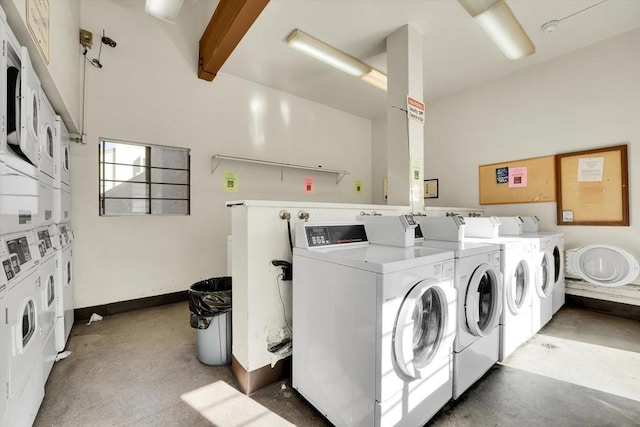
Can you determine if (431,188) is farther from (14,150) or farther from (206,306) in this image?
(14,150)

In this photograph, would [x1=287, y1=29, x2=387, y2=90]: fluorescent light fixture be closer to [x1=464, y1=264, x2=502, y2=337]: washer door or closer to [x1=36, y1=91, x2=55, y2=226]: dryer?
[x1=36, y1=91, x2=55, y2=226]: dryer

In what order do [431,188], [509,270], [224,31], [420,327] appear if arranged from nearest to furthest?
[420,327], [509,270], [224,31], [431,188]

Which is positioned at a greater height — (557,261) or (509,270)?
(509,270)

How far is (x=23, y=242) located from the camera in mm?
1193

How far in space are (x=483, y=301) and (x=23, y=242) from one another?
8.49 feet

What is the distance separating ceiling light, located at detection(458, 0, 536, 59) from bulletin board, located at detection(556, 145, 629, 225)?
130cm

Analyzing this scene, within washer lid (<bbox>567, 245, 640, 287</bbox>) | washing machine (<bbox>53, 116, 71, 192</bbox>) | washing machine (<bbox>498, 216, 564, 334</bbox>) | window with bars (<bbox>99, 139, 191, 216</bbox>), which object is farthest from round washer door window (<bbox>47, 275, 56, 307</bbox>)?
washer lid (<bbox>567, 245, 640, 287</bbox>)

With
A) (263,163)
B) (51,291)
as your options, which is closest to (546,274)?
(263,163)

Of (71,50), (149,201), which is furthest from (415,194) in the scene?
(71,50)

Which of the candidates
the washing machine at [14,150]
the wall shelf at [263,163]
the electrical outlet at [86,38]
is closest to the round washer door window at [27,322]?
the washing machine at [14,150]

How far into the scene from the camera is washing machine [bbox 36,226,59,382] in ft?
4.73

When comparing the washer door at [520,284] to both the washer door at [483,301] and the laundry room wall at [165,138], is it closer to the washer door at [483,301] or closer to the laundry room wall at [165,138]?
the washer door at [483,301]

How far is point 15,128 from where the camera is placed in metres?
1.10

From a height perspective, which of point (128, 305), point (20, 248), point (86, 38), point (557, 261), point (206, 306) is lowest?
point (128, 305)
